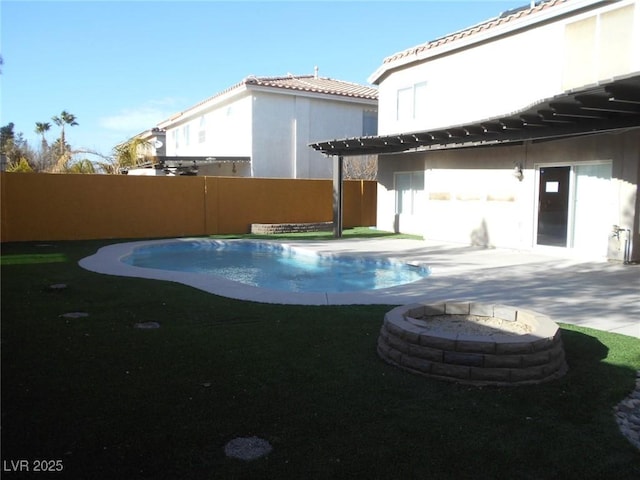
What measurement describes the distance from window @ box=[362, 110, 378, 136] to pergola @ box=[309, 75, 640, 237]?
830 cm

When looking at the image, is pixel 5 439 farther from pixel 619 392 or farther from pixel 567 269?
pixel 567 269

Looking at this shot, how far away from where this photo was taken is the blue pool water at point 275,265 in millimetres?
11398

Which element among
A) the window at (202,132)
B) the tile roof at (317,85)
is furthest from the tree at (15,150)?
the tile roof at (317,85)

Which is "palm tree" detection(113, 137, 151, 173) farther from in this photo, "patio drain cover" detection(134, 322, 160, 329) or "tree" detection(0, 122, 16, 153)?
"patio drain cover" detection(134, 322, 160, 329)

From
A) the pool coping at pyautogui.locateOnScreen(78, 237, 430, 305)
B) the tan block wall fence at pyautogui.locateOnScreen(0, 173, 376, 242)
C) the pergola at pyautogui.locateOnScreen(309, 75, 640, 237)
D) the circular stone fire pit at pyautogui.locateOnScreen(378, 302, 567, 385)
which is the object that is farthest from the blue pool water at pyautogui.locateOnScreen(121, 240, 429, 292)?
the circular stone fire pit at pyautogui.locateOnScreen(378, 302, 567, 385)

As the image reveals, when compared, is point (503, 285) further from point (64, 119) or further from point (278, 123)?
point (64, 119)

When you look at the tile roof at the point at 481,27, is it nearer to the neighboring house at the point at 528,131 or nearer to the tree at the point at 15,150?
the neighboring house at the point at 528,131

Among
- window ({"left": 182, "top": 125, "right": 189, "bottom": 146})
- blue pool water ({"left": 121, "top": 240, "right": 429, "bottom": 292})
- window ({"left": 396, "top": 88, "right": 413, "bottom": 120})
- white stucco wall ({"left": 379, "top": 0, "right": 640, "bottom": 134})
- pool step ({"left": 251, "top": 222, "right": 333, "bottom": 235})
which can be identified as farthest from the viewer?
window ({"left": 182, "top": 125, "right": 189, "bottom": 146})

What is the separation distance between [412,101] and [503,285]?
10.7 metres

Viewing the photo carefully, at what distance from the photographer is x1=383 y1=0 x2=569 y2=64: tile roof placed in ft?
44.3

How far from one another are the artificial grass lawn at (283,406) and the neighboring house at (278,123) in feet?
56.1

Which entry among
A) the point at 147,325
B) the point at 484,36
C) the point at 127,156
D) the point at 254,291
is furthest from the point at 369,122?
the point at 147,325

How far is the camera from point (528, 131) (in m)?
11.9

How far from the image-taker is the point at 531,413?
3.92 m
